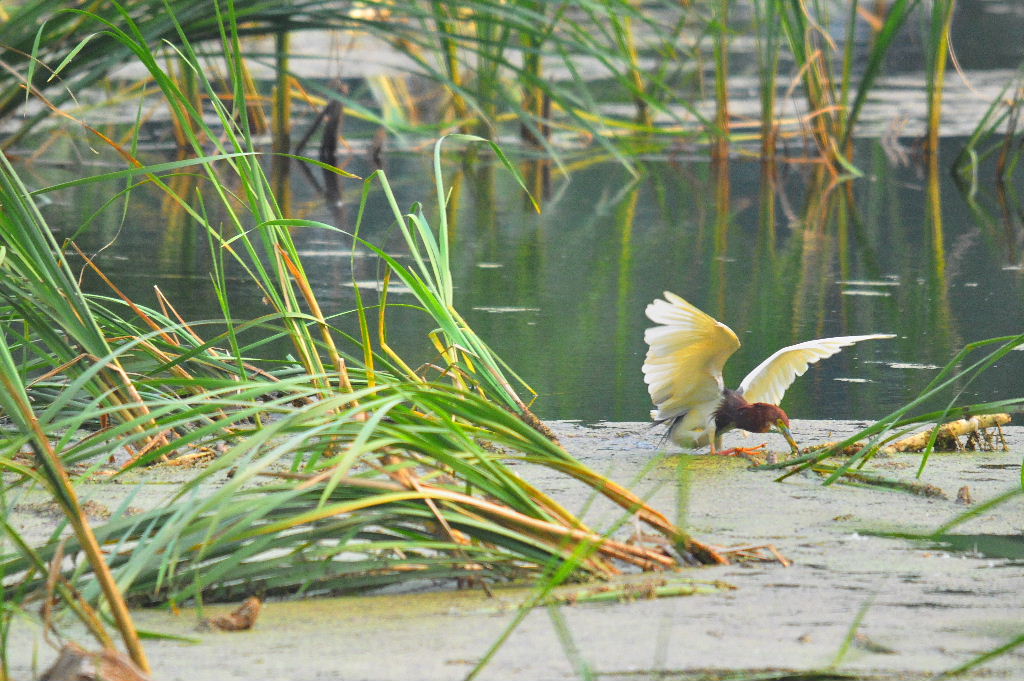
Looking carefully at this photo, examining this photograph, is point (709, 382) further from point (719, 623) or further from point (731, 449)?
point (719, 623)

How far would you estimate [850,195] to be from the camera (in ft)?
19.2

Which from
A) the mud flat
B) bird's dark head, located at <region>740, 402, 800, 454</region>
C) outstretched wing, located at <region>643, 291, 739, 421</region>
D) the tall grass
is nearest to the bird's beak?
bird's dark head, located at <region>740, 402, 800, 454</region>

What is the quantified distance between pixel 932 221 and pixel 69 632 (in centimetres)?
432

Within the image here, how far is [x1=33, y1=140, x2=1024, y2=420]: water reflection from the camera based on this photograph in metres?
3.16

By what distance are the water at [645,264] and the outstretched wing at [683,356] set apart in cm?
27

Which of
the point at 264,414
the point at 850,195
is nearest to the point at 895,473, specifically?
the point at 264,414

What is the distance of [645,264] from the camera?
174 inches

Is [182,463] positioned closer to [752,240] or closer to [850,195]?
[752,240]

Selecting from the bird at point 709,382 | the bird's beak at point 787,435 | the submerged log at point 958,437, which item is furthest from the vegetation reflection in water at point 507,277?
the bird's beak at point 787,435

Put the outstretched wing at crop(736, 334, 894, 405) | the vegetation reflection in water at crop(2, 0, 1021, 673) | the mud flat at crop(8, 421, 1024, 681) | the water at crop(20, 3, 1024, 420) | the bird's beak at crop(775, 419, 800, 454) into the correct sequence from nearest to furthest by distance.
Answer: the mud flat at crop(8, 421, 1024, 681), the vegetation reflection in water at crop(2, 0, 1021, 673), the bird's beak at crop(775, 419, 800, 454), the outstretched wing at crop(736, 334, 894, 405), the water at crop(20, 3, 1024, 420)

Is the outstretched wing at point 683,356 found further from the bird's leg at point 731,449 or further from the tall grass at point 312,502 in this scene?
the tall grass at point 312,502

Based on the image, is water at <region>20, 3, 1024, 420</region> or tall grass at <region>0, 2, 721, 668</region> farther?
water at <region>20, 3, 1024, 420</region>

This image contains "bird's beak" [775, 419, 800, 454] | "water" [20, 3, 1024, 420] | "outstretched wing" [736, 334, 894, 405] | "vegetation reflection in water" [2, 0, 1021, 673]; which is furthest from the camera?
"water" [20, 3, 1024, 420]

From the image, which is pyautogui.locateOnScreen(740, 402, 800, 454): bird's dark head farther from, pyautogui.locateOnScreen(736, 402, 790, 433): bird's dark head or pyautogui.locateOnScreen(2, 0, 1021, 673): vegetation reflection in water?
pyautogui.locateOnScreen(2, 0, 1021, 673): vegetation reflection in water
